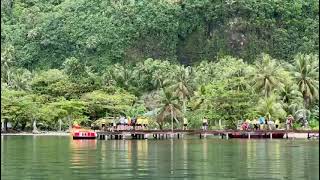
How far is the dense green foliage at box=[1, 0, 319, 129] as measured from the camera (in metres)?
89.9

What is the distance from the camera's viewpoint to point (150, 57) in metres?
150

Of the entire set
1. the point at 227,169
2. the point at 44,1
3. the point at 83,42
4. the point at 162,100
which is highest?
the point at 44,1

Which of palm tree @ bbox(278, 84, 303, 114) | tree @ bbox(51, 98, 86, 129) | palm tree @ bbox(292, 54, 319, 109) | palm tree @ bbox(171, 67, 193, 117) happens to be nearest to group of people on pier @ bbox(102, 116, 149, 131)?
palm tree @ bbox(171, 67, 193, 117)

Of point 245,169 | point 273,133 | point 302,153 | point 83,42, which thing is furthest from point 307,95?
point 83,42

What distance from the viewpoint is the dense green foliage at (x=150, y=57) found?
89938mm

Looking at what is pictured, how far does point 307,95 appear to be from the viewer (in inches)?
3295

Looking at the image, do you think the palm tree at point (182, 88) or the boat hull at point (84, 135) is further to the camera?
the palm tree at point (182, 88)

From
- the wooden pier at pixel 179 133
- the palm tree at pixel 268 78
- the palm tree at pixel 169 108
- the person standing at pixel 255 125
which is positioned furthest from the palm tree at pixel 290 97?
the palm tree at pixel 169 108

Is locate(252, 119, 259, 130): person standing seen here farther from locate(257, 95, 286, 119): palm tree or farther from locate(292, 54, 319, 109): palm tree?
locate(292, 54, 319, 109): palm tree

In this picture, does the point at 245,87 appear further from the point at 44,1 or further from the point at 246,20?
the point at 44,1

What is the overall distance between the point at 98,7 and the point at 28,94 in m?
62.3

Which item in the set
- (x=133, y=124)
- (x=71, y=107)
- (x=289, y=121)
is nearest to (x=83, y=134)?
(x=133, y=124)

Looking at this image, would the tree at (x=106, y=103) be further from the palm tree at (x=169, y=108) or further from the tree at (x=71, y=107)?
the palm tree at (x=169, y=108)

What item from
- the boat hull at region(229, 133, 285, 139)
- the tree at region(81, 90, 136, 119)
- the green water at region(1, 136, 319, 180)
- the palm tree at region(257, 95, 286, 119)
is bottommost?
the green water at region(1, 136, 319, 180)
